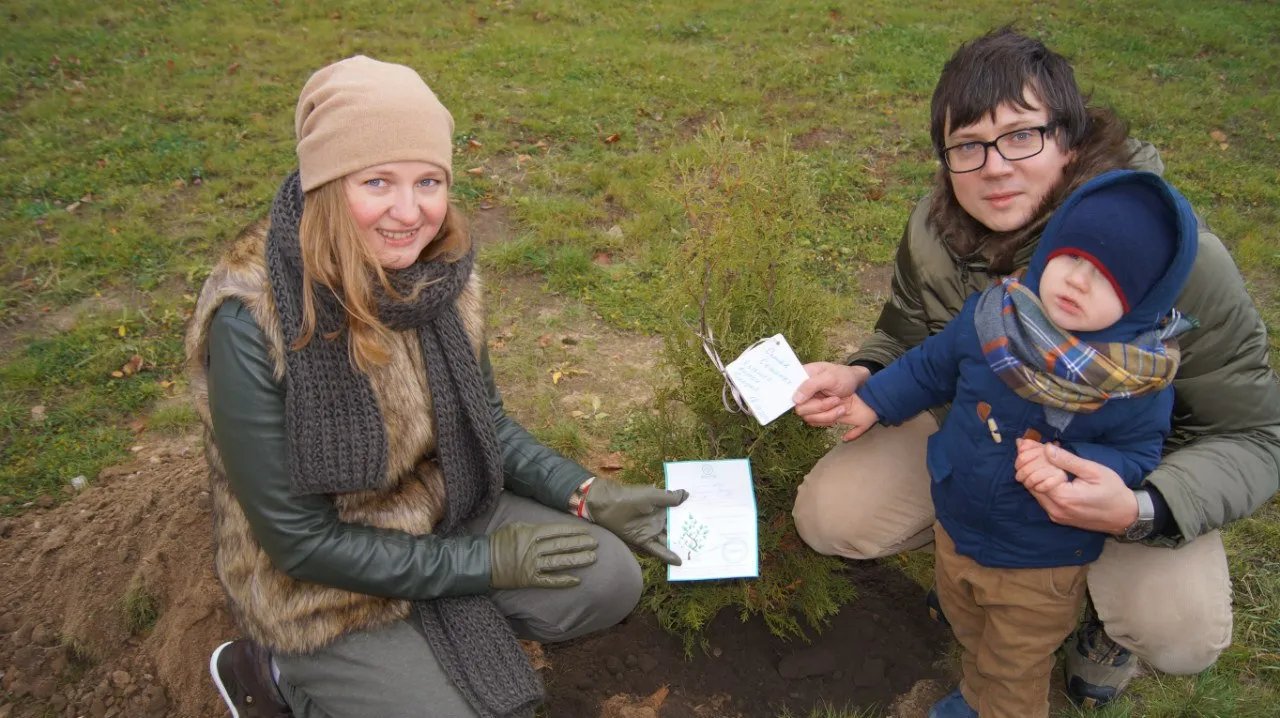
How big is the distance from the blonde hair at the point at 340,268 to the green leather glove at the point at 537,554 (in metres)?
0.68

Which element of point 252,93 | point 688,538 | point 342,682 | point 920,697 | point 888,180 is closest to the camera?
point 342,682

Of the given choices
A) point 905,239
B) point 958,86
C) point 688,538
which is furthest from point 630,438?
point 958,86

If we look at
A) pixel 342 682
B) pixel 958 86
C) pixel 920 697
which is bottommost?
pixel 920 697

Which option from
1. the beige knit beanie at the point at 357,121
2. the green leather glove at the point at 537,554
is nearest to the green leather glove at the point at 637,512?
the green leather glove at the point at 537,554

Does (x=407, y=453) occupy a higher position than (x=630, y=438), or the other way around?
(x=407, y=453)

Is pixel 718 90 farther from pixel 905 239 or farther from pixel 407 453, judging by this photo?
pixel 407 453

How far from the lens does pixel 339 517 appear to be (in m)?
2.32

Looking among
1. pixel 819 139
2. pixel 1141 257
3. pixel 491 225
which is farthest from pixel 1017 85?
pixel 819 139

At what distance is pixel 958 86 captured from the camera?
242 cm

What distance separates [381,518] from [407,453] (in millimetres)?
205

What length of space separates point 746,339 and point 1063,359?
37.9 inches

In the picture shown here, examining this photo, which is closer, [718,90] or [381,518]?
[381,518]

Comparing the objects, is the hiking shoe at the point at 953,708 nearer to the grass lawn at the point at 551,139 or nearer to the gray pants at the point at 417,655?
the grass lawn at the point at 551,139

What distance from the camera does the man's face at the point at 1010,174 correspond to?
7.68 feet
